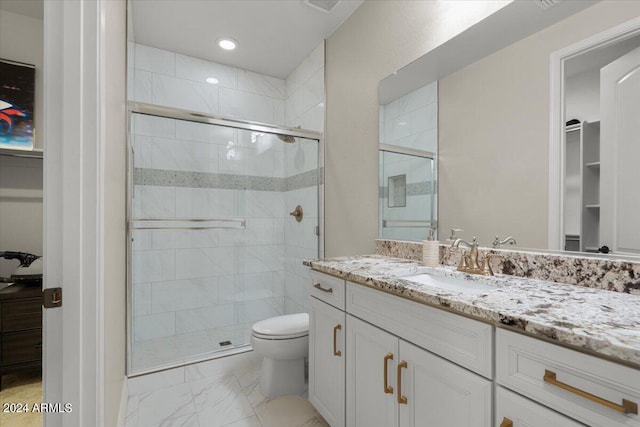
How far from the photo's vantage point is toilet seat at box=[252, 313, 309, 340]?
179cm

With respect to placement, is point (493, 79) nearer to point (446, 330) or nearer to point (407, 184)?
point (407, 184)

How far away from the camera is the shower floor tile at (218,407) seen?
5.24 feet

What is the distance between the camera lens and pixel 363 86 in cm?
208

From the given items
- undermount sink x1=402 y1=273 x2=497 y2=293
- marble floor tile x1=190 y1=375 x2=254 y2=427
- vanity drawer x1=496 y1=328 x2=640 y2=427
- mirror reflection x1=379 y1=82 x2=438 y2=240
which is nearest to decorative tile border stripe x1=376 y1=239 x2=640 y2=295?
undermount sink x1=402 y1=273 x2=497 y2=293

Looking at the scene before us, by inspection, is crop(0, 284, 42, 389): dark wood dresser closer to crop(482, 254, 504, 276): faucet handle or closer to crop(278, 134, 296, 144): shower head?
crop(278, 134, 296, 144): shower head

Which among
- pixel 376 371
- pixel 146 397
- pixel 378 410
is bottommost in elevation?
pixel 146 397

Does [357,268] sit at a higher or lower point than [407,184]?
lower

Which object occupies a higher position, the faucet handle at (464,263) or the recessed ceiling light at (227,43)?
the recessed ceiling light at (227,43)

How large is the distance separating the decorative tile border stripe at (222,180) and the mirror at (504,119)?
49.0 inches

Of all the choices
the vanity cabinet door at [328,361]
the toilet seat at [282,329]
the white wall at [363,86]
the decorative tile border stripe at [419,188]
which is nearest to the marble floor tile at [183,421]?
the toilet seat at [282,329]

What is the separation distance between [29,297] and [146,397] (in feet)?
3.22

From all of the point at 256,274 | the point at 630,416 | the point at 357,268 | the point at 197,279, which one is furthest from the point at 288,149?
the point at 630,416

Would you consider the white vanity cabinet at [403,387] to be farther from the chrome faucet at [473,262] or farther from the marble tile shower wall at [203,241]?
the marble tile shower wall at [203,241]

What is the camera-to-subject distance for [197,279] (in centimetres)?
262
